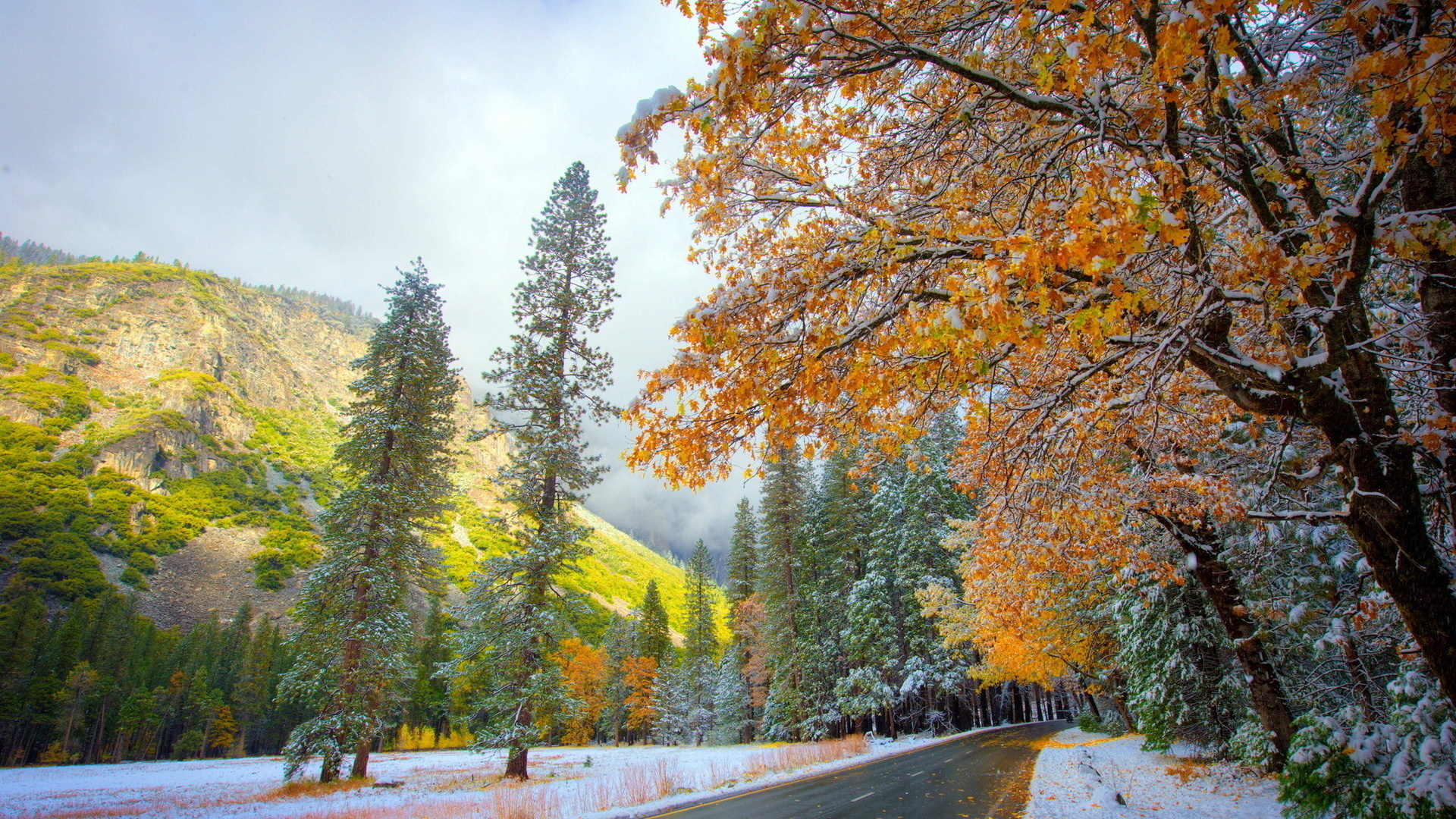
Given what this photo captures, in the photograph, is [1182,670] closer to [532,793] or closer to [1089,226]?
[1089,226]

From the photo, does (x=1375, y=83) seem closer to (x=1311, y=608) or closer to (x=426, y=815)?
(x=1311, y=608)

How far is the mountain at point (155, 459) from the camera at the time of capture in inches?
2844

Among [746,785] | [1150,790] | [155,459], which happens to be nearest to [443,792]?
[746,785]

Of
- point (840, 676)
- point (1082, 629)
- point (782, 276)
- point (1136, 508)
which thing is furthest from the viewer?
point (840, 676)

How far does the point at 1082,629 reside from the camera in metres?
17.3

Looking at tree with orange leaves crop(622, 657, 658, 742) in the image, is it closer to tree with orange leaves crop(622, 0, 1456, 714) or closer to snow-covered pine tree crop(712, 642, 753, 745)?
snow-covered pine tree crop(712, 642, 753, 745)

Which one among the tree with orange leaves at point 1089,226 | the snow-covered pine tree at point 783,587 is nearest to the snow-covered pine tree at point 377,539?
the tree with orange leaves at point 1089,226

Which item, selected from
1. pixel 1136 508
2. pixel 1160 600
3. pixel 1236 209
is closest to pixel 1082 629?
pixel 1160 600

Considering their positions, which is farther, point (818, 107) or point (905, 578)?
point (905, 578)

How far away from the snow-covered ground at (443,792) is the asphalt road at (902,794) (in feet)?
3.67

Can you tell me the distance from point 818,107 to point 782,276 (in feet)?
5.46

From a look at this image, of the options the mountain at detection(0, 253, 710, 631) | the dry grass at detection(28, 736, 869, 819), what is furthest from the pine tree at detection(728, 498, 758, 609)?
the dry grass at detection(28, 736, 869, 819)

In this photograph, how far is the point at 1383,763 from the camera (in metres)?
5.64

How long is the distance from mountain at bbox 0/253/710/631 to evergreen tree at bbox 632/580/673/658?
518 cm
